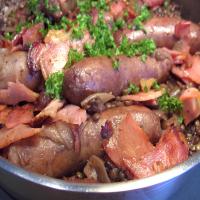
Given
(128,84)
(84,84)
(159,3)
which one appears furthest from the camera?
(159,3)

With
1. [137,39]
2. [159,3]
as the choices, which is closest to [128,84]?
[137,39]

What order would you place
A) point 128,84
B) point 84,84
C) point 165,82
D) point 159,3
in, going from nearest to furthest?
point 84,84 < point 128,84 < point 165,82 < point 159,3

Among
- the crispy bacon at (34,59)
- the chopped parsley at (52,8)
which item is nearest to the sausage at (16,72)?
the crispy bacon at (34,59)

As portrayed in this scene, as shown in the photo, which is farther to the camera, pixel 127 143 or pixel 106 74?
pixel 106 74

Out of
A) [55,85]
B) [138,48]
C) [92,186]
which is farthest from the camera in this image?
[138,48]

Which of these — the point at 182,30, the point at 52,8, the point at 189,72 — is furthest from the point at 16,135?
the point at 182,30

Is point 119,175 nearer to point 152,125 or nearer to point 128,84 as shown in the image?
point 152,125

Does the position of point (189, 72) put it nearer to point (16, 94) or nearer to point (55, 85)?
point (55, 85)
